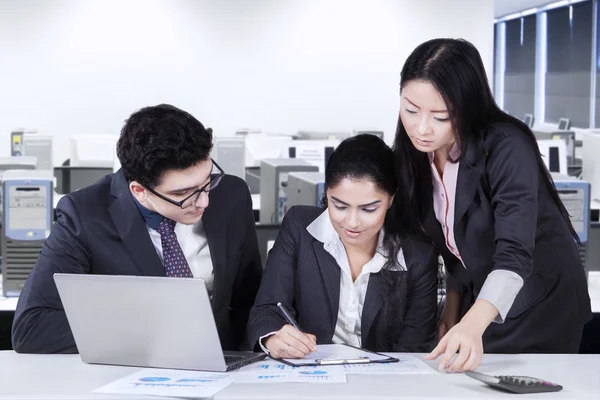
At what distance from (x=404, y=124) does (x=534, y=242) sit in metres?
0.41

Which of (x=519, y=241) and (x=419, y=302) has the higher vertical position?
(x=519, y=241)

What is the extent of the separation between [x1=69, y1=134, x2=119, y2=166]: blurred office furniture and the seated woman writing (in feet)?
13.9

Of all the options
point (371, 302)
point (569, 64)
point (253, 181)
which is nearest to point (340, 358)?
point (371, 302)

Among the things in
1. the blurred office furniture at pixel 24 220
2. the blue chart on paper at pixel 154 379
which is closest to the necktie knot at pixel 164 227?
the blue chart on paper at pixel 154 379

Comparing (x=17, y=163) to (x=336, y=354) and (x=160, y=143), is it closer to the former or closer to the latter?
(x=160, y=143)

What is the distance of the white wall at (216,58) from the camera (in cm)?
938

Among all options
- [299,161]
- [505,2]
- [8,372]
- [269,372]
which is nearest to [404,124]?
[269,372]

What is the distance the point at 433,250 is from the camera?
2.39 meters

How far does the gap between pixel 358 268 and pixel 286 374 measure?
54 centimetres

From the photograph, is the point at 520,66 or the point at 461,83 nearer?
the point at 461,83

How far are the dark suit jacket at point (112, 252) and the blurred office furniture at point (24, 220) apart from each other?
5.87ft

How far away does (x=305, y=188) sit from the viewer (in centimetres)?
405

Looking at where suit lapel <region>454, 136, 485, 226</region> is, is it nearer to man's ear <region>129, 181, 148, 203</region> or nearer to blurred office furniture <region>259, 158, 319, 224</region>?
man's ear <region>129, 181, 148, 203</region>

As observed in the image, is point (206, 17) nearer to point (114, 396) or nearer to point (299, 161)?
point (299, 161)
